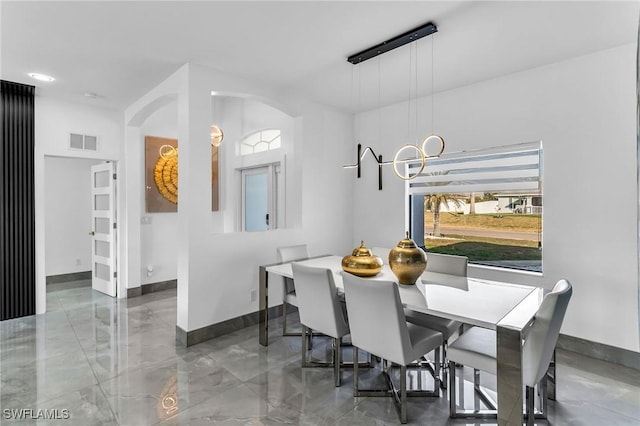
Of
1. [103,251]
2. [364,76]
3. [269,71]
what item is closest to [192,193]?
[269,71]

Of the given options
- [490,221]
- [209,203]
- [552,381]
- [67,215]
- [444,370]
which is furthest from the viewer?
[67,215]

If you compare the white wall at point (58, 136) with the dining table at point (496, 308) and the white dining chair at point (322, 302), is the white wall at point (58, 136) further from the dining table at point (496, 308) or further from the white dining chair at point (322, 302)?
the white dining chair at point (322, 302)

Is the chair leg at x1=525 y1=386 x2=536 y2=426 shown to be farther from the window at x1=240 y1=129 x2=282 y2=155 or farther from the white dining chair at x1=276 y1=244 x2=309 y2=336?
the window at x1=240 y1=129 x2=282 y2=155

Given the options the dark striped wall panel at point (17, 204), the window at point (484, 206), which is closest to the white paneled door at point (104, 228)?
the dark striped wall panel at point (17, 204)

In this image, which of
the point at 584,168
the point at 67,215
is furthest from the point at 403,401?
the point at 67,215

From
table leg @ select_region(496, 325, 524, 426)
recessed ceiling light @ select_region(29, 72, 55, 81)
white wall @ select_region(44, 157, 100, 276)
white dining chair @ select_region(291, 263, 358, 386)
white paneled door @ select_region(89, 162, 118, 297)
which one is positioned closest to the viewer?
table leg @ select_region(496, 325, 524, 426)

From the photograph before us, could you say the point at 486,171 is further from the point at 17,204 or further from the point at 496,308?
the point at 17,204

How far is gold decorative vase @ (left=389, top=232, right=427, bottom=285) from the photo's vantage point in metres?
2.50

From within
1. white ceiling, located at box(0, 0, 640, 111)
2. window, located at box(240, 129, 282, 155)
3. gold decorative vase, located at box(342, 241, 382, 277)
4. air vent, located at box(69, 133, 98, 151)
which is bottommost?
gold decorative vase, located at box(342, 241, 382, 277)

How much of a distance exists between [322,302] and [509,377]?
4.19 ft

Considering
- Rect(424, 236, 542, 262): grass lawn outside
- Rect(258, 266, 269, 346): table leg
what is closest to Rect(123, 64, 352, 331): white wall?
Rect(258, 266, 269, 346): table leg

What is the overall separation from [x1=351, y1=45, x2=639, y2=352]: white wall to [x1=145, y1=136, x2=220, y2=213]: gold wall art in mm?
4388

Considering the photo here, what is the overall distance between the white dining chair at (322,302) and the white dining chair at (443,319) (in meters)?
0.60

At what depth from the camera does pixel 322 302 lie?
2.54 m
